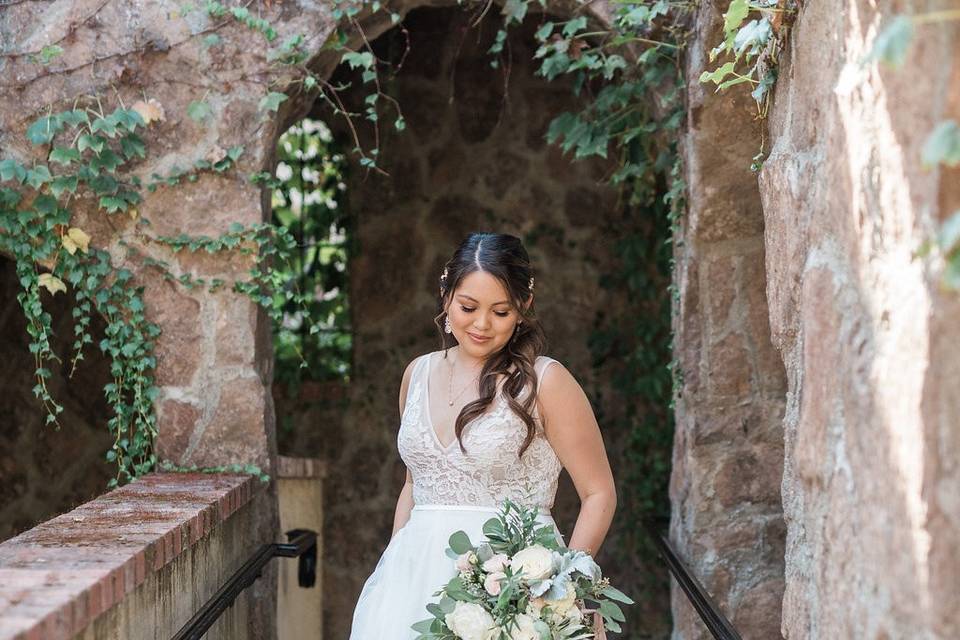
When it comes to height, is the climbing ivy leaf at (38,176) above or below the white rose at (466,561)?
above

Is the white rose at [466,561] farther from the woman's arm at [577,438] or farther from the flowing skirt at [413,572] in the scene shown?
the woman's arm at [577,438]

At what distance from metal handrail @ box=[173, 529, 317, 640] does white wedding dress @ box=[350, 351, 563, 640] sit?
1.13 feet

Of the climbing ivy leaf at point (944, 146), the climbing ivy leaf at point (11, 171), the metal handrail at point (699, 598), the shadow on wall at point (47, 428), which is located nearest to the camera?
the climbing ivy leaf at point (944, 146)

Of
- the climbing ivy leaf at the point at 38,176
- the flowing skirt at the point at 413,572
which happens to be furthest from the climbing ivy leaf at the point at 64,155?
the flowing skirt at the point at 413,572

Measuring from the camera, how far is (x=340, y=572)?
5.49m

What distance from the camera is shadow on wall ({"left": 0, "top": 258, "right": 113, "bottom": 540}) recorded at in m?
5.10

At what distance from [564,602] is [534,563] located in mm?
103

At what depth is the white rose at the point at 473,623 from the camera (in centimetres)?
213

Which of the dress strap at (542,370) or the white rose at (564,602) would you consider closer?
the white rose at (564,602)

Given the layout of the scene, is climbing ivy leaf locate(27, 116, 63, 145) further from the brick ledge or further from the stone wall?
the stone wall

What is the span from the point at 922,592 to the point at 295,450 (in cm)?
450

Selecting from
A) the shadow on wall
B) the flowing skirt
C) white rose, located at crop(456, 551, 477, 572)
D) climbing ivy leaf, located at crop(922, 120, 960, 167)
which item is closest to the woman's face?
the flowing skirt

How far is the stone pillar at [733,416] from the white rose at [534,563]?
1220 millimetres

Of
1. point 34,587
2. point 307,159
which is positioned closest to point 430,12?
point 307,159
